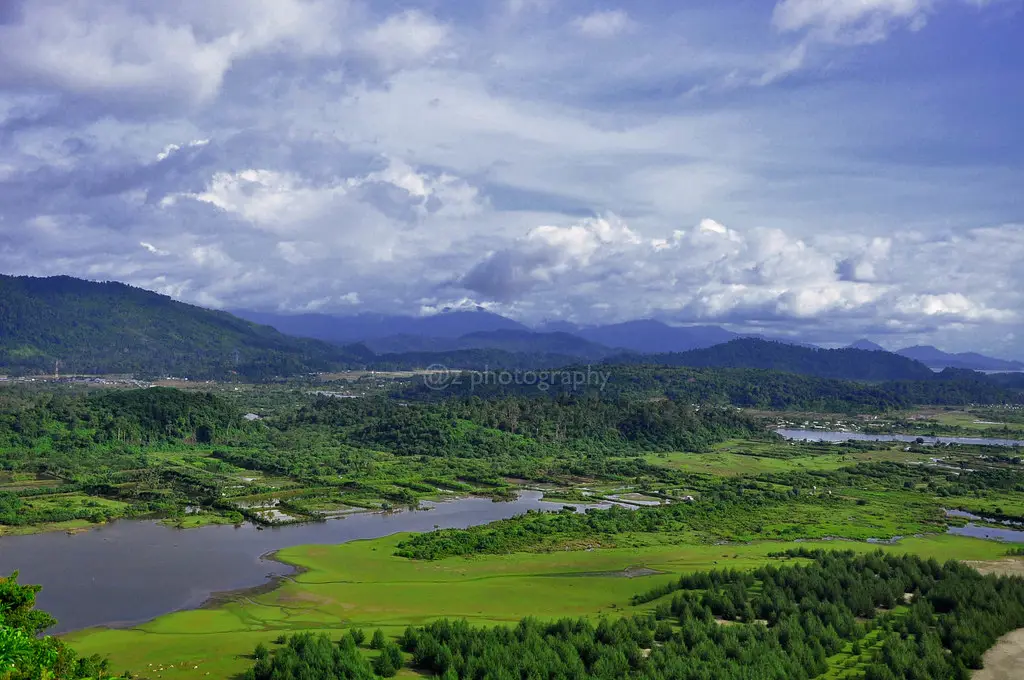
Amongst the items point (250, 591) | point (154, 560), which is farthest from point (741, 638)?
point (154, 560)

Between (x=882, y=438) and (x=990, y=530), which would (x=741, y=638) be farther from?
(x=882, y=438)

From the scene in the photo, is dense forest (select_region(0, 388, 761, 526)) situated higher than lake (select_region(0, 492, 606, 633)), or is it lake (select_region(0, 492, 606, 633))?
dense forest (select_region(0, 388, 761, 526))

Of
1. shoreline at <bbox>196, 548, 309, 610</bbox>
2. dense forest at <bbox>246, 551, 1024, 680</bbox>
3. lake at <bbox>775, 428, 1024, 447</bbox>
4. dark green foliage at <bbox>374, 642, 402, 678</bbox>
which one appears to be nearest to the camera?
dense forest at <bbox>246, 551, 1024, 680</bbox>

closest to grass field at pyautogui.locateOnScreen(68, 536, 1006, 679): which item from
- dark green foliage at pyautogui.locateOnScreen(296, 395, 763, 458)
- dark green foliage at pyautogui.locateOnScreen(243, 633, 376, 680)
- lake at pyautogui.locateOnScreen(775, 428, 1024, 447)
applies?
dark green foliage at pyautogui.locateOnScreen(243, 633, 376, 680)

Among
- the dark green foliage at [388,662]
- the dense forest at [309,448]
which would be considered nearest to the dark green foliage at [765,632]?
the dark green foliage at [388,662]

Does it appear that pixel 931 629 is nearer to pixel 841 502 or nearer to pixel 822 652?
pixel 822 652

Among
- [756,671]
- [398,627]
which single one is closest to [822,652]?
[756,671]

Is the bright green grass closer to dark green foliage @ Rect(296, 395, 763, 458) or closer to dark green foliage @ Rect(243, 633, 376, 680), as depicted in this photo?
dark green foliage @ Rect(296, 395, 763, 458)
